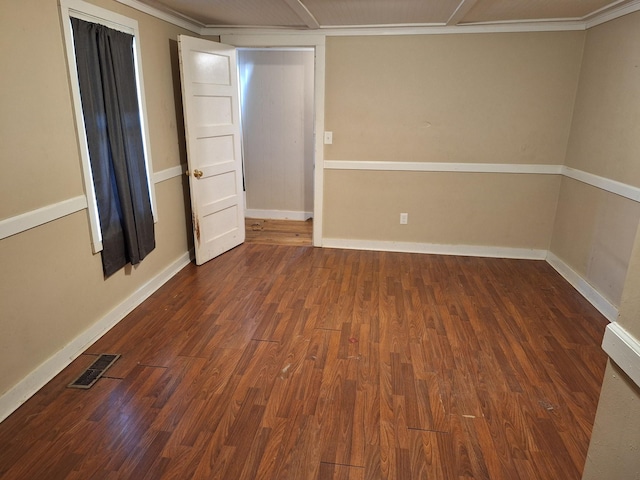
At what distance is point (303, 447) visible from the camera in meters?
1.90

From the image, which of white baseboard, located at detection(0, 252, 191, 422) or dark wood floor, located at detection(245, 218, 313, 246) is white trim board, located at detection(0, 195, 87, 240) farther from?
dark wood floor, located at detection(245, 218, 313, 246)

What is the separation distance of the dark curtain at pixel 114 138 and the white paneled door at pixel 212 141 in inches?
23.5

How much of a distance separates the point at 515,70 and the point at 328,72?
1.73m

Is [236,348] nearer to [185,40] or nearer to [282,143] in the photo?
[185,40]

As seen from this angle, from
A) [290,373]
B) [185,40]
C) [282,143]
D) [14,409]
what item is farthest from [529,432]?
[282,143]

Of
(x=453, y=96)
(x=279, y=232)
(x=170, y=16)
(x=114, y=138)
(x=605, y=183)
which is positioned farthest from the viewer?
(x=279, y=232)

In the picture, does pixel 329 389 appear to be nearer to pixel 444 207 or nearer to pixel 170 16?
pixel 444 207

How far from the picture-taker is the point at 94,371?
241 cm

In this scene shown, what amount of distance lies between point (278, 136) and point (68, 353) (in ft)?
12.2

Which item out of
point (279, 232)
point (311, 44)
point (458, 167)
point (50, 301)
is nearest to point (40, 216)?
point (50, 301)

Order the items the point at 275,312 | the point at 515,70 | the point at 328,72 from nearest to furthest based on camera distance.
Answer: the point at 275,312 < the point at 515,70 < the point at 328,72

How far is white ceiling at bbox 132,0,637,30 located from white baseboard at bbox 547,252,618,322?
2.08m

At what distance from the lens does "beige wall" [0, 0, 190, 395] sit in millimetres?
2027

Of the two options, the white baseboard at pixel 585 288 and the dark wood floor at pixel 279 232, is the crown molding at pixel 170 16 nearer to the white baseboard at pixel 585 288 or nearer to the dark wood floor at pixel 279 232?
the dark wood floor at pixel 279 232
